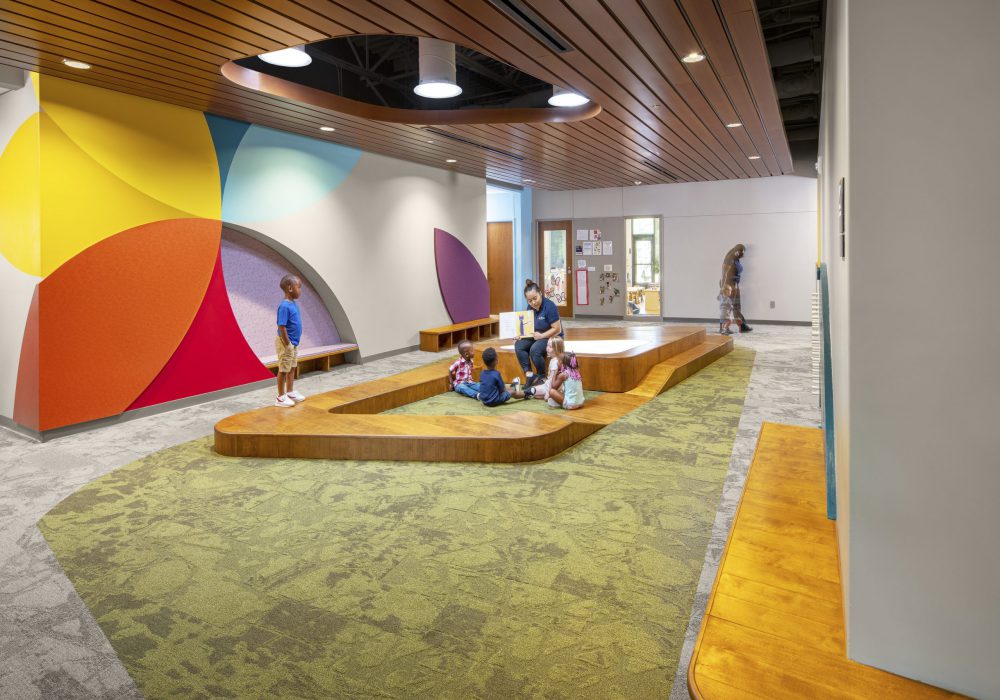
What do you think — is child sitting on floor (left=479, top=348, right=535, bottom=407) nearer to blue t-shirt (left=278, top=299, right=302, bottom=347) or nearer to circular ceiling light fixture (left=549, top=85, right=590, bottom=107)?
blue t-shirt (left=278, top=299, right=302, bottom=347)

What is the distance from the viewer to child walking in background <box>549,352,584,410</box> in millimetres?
6203

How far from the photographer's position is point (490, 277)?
15.2 metres

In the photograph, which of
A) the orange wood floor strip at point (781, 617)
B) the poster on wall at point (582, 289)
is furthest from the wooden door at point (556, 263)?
the orange wood floor strip at point (781, 617)


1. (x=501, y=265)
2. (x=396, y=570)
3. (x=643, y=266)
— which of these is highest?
(x=501, y=265)

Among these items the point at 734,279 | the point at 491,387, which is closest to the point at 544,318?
the point at 491,387

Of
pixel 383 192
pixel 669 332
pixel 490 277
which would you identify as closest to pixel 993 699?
pixel 669 332

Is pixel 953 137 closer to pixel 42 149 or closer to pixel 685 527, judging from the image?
pixel 685 527

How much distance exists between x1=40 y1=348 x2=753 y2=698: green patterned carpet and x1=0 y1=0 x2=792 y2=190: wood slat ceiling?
120 inches

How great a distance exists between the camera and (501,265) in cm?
1509

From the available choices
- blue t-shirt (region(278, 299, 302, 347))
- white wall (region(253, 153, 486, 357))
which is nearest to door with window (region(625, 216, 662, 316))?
white wall (region(253, 153, 486, 357))

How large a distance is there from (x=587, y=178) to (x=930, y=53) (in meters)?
11.4

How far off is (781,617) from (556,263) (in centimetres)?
1366

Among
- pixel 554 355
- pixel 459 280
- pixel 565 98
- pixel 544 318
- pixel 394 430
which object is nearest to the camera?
pixel 394 430

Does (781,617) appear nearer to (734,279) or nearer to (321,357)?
(321,357)
